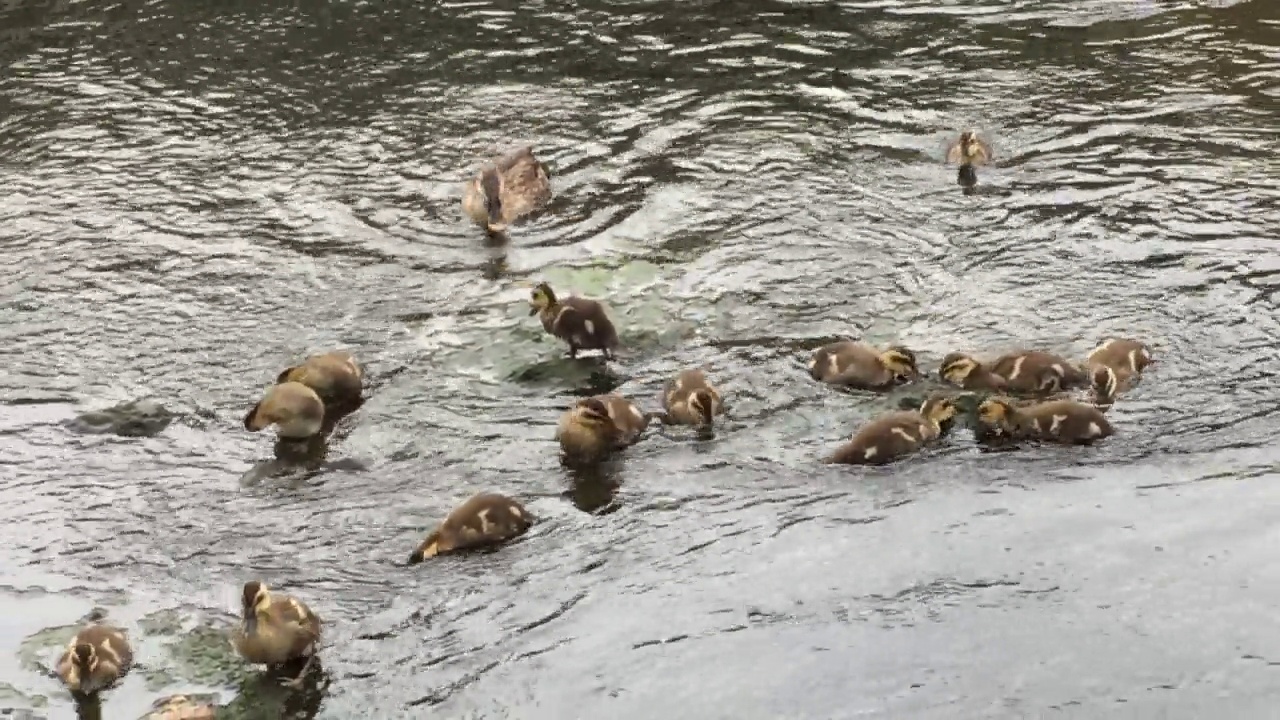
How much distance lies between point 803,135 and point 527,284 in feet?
8.15

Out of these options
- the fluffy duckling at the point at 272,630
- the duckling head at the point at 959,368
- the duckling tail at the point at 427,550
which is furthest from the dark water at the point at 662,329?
the duckling head at the point at 959,368

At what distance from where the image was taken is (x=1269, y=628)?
→ 6.04m

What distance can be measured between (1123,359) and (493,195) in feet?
12.8

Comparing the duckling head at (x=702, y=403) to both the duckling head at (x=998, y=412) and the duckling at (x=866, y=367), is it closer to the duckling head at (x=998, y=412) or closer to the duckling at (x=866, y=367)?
the duckling at (x=866, y=367)

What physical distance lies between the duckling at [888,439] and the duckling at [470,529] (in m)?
1.48

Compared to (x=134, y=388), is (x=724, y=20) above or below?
above

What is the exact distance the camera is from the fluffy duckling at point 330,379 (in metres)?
7.93

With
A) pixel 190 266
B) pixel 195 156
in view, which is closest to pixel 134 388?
pixel 190 266

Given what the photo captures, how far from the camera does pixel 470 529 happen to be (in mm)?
6645

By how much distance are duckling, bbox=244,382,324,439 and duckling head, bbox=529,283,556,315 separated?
1.35 meters

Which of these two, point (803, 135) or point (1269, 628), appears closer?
point (1269, 628)

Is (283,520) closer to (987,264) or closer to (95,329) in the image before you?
(95,329)

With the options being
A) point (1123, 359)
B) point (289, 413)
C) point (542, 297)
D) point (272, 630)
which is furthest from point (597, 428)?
point (1123, 359)

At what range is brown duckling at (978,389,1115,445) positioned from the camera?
7.12 m
